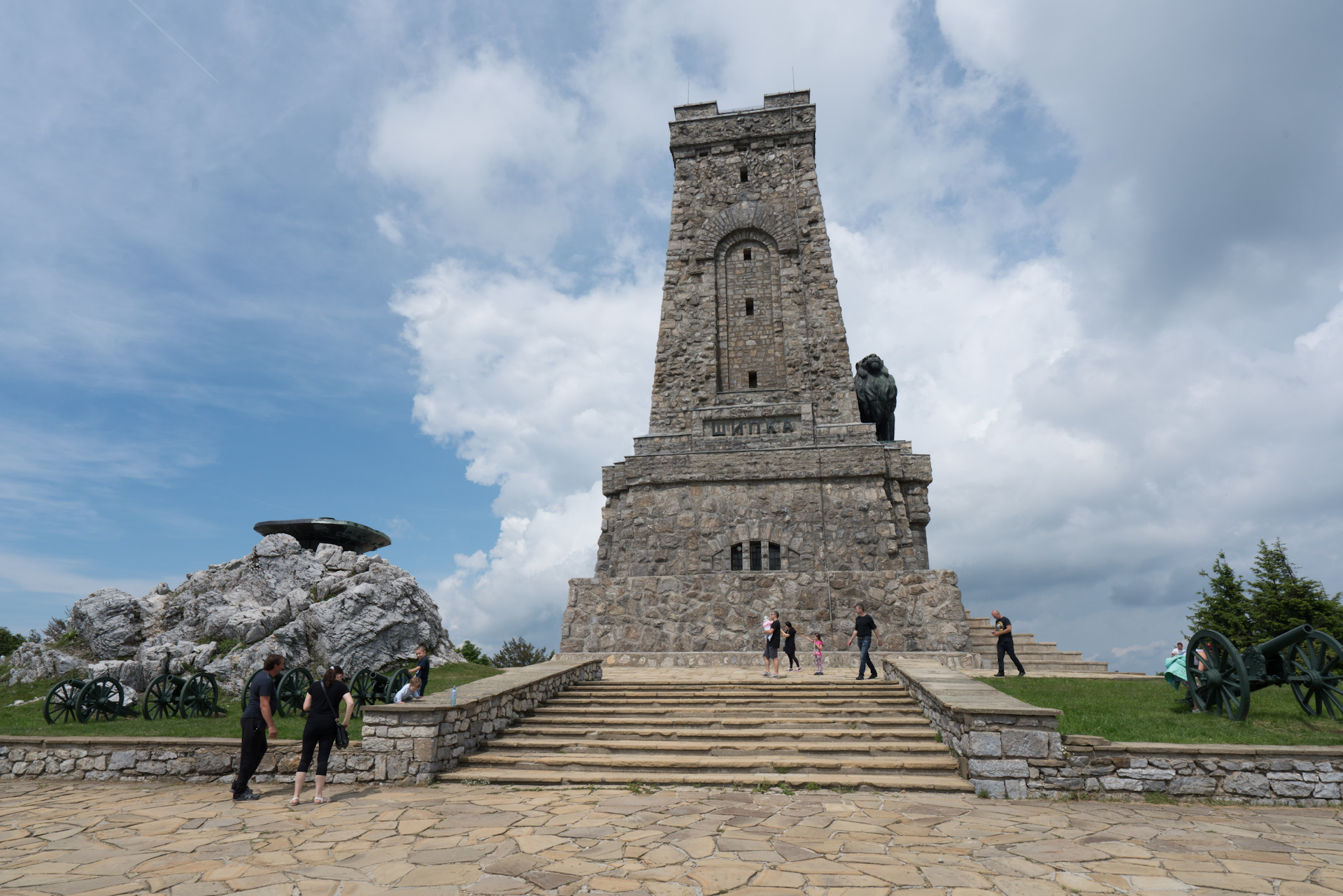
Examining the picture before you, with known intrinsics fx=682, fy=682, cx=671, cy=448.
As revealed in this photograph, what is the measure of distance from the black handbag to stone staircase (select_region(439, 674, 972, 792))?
1.15m

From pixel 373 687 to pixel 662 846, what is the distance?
6826mm

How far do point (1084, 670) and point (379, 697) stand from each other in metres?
13.7

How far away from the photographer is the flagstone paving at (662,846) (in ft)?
14.4

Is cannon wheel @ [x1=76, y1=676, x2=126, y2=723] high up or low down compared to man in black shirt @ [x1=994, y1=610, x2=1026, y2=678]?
down

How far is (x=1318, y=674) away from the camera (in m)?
7.41

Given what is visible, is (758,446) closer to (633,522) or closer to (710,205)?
(633,522)

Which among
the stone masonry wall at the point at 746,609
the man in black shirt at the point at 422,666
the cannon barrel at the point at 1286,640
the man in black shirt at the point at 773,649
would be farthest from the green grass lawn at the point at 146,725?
the cannon barrel at the point at 1286,640

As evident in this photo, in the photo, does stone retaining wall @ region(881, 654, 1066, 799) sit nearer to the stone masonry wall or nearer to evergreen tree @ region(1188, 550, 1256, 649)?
the stone masonry wall

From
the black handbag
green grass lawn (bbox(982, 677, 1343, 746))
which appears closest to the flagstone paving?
the black handbag

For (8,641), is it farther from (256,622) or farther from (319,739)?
(319,739)

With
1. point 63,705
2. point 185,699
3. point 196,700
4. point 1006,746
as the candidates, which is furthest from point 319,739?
point 63,705

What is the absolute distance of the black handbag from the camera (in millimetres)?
6957

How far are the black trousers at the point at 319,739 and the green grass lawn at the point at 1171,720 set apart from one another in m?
7.62

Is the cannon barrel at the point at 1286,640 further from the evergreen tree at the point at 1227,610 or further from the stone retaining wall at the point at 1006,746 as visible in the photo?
the evergreen tree at the point at 1227,610
